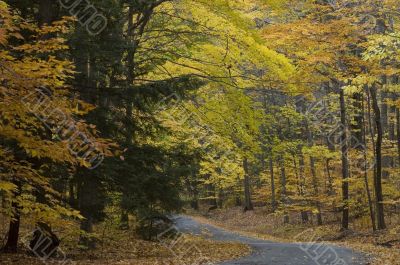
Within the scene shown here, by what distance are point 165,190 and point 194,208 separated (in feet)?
117

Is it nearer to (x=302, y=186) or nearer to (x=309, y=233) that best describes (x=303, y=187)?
(x=302, y=186)

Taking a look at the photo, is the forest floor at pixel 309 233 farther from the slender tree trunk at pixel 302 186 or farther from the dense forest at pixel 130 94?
the slender tree trunk at pixel 302 186

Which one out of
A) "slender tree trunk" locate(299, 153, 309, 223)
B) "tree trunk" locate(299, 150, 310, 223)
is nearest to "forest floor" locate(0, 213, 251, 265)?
"slender tree trunk" locate(299, 153, 309, 223)

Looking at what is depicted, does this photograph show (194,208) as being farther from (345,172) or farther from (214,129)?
(214,129)

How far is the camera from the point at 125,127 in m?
13.6

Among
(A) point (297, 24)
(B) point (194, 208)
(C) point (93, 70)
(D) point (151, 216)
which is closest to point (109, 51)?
(C) point (93, 70)

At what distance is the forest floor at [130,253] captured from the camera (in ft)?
36.0

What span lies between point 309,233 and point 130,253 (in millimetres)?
14061

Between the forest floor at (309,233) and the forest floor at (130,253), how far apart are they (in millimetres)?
4509

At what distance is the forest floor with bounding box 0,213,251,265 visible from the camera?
10961mm

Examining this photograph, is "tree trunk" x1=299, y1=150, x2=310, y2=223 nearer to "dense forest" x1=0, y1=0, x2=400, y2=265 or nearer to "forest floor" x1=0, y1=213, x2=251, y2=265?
"dense forest" x1=0, y1=0, x2=400, y2=265

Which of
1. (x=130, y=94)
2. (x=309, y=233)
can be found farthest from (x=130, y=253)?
(x=309, y=233)

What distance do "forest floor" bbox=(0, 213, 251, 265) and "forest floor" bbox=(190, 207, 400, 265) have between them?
14.8 ft

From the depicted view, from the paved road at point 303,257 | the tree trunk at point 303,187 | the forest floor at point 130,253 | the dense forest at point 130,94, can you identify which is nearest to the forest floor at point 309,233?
the dense forest at point 130,94
